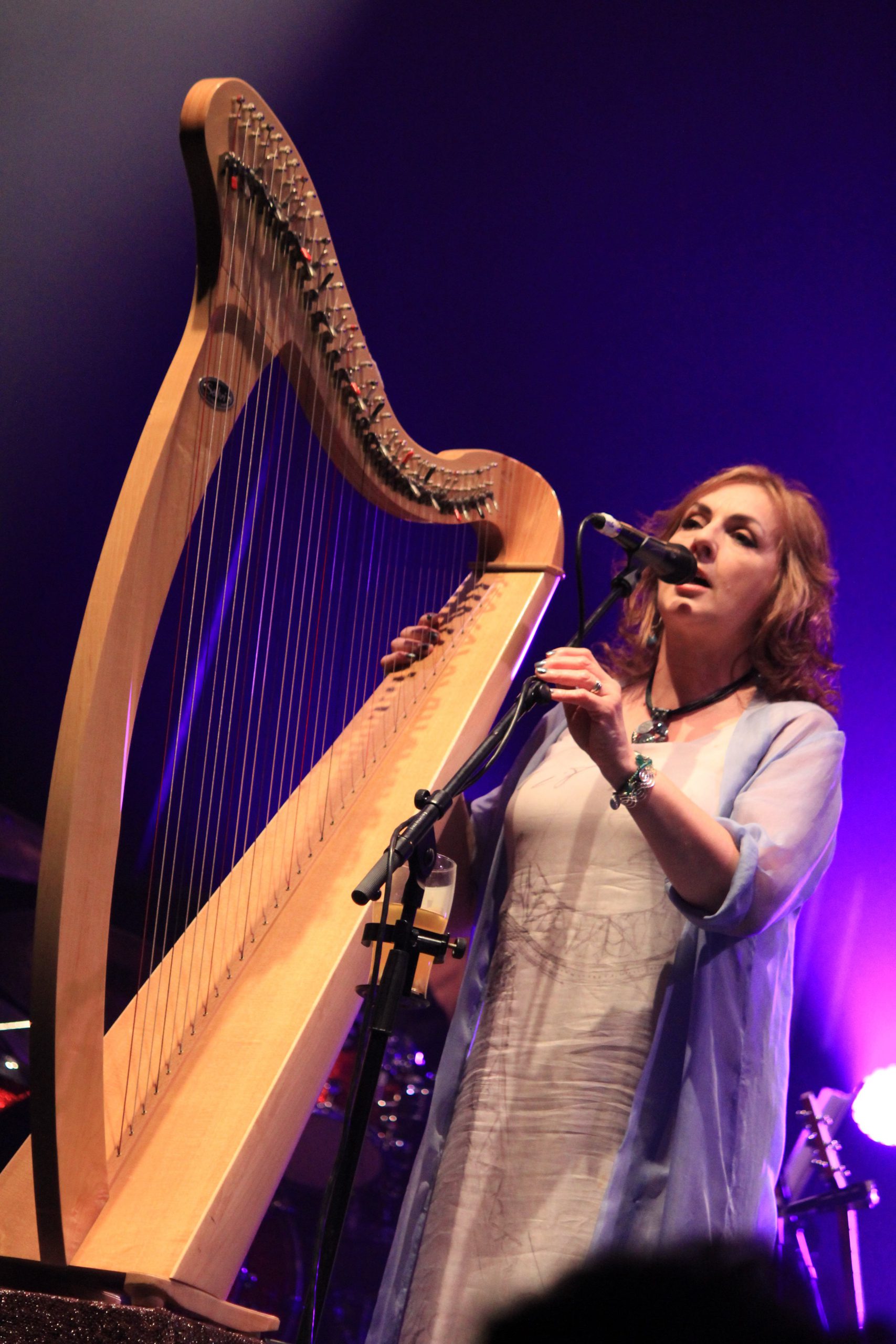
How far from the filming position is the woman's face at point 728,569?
6.38ft

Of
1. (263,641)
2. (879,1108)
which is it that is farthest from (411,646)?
(879,1108)

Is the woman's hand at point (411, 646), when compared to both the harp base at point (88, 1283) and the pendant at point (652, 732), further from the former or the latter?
the harp base at point (88, 1283)

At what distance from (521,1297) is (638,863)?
126cm

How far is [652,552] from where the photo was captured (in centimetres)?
173

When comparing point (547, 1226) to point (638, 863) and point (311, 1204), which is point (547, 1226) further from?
point (311, 1204)

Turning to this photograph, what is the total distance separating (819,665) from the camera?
6.58 feet

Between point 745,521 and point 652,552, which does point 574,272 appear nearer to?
point 745,521

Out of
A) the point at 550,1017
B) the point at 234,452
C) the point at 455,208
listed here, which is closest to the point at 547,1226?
the point at 550,1017

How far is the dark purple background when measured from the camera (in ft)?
9.38

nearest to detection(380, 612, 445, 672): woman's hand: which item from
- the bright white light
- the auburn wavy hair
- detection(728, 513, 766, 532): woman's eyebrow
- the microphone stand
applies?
the auburn wavy hair

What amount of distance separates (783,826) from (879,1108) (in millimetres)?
2455

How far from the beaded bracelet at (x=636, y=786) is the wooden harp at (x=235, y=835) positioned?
16.2 inches

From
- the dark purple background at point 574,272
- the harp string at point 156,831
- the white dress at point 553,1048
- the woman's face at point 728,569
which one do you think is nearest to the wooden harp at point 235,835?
the harp string at point 156,831

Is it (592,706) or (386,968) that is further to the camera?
(592,706)
